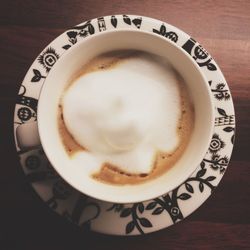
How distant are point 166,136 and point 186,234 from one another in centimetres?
26

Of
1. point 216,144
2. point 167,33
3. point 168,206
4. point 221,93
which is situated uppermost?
point 167,33

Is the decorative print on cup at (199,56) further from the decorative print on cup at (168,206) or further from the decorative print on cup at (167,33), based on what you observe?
the decorative print on cup at (168,206)

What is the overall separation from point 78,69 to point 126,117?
138 mm

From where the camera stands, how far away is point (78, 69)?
767mm

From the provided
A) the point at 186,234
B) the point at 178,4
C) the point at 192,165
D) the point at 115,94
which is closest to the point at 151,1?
the point at 178,4

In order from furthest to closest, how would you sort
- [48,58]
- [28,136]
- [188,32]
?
1. [188,32]
2. [48,58]
3. [28,136]

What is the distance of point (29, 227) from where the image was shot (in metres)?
0.88

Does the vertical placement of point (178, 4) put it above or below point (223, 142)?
above

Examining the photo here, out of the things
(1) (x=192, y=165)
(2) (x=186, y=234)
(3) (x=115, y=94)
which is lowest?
(2) (x=186, y=234)

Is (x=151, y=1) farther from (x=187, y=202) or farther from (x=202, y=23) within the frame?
(x=187, y=202)

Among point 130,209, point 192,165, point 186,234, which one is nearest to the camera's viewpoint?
point 192,165

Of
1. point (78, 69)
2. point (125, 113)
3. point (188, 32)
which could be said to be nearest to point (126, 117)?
point (125, 113)

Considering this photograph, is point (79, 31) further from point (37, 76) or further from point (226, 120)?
point (226, 120)

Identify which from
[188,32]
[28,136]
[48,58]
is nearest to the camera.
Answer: [28,136]
